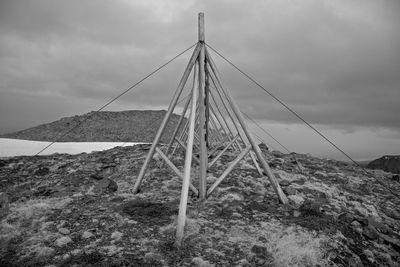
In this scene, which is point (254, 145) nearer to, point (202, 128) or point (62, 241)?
point (202, 128)

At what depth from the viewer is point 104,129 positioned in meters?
34.7

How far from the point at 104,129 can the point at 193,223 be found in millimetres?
30972

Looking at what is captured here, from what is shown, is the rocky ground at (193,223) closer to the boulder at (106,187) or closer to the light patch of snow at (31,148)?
the boulder at (106,187)

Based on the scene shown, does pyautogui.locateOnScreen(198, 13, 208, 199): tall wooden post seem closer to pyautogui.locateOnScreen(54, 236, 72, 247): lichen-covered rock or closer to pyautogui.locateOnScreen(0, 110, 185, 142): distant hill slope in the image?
pyautogui.locateOnScreen(54, 236, 72, 247): lichen-covered rock

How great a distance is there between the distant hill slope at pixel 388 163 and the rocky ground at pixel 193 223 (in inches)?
880

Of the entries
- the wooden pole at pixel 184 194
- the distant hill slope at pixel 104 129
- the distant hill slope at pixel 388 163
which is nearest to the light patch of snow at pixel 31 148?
the distant hill slope at pixel 104 129

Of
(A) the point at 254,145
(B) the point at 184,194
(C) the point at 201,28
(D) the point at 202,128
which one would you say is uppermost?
(C) the point at 201,28

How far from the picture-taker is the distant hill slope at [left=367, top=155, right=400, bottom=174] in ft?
94.1

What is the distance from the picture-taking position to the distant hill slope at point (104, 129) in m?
31.8

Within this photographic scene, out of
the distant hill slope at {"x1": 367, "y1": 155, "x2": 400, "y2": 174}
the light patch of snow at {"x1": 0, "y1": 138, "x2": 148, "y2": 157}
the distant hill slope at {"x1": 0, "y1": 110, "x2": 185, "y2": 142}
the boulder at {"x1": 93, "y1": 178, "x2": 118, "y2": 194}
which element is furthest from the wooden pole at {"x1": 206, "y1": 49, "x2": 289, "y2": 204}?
the distant hill slope at {"x1": 367, "y1": 155, "x2": 400, "y2": 174}

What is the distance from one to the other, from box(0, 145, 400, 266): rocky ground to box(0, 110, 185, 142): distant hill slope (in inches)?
872

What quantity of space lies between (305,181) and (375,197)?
236 centimetres

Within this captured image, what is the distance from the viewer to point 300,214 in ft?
21.5

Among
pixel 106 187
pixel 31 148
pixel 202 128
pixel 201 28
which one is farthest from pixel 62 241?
pixel 31 148
